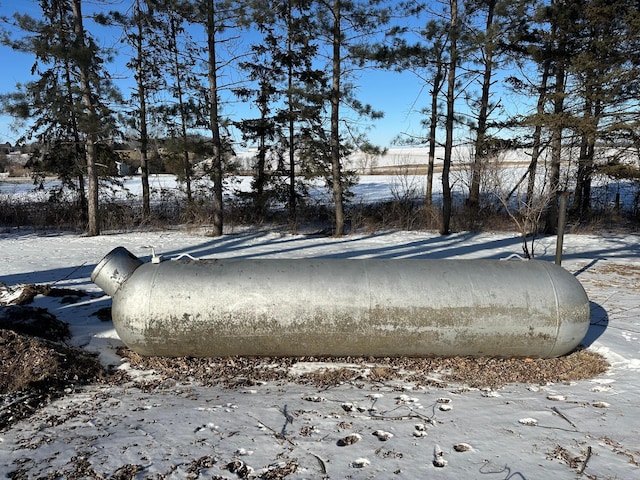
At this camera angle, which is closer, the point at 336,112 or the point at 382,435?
the point at 382,435

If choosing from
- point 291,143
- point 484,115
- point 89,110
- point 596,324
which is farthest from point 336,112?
point 596,324

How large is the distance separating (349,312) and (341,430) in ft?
3.84

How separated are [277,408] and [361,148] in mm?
10455

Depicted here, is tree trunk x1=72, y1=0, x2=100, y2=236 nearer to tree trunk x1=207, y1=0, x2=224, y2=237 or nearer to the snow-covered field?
tree trunk x1=207, y1=0, x2=224, y2=237

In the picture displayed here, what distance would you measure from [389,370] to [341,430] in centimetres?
120

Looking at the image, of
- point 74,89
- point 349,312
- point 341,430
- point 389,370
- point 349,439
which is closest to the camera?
point 349,439

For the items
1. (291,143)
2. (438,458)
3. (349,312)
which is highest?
(291,143)

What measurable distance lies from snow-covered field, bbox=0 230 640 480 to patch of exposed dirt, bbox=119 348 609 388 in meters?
0.12

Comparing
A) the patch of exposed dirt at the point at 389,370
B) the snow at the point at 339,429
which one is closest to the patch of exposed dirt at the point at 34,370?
the snow at the point at 339,429

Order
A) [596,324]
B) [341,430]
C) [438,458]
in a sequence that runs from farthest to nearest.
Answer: [596,324]
[341,430]
[438,458]

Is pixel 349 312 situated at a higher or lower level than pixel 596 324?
higher

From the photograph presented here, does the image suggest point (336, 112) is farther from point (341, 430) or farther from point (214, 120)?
point (341, 430)

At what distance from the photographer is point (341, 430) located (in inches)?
→ 122

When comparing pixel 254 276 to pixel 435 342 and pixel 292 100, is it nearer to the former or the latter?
pixel 435 342
